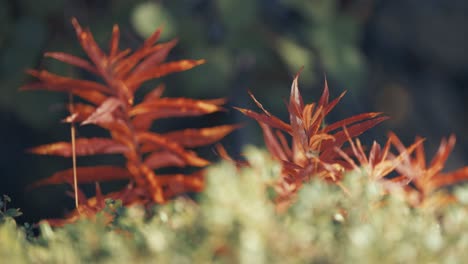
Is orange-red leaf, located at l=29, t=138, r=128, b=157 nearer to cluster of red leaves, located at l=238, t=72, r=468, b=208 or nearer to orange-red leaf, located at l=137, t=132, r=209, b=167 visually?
orange-red leaf, located at l=137, t=132, r=209, b=167

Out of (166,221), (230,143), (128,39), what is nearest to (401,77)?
(230,143)

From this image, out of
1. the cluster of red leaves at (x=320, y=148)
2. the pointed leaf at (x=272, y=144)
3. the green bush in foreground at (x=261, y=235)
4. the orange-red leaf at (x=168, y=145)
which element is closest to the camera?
the green bush in foreground at (x=261, y=235)

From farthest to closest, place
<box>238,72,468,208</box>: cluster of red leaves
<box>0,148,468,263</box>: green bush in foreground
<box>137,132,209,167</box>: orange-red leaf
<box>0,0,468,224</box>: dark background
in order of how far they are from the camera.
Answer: <box>0,0,468,224</box>: dark background
<box>137,132,209,167</box>: orange-red leaf
<box>238,72,468,208</box>: cluster of red leaves
<box>0,148,468,263</box>: green bush in foreground

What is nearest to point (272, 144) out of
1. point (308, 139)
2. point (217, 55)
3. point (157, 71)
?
point (308, 139)

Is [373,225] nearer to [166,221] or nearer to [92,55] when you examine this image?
[166,221]

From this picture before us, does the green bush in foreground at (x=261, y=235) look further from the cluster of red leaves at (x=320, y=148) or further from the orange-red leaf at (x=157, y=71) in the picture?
the orange-red leaf at (x=157, y=71)

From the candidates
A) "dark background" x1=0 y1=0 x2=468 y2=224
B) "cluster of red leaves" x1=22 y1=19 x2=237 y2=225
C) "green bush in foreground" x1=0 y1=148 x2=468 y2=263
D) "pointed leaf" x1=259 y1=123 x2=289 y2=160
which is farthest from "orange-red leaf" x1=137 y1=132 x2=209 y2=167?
"dark background" x1=0 y1=0 x2=468 y2=224

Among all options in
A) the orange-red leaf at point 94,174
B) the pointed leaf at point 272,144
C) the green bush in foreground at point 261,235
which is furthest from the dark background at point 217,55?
the green bush in foreground at point 261,235
